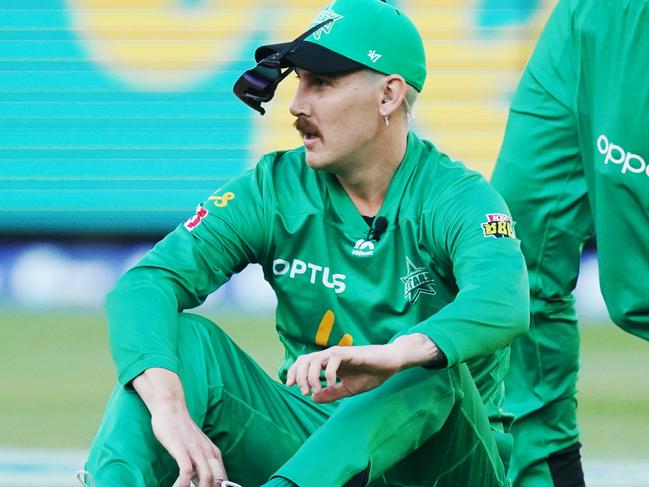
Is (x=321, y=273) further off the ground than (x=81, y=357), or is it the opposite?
(x=321, y=273)

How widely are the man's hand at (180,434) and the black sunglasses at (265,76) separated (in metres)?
0.73

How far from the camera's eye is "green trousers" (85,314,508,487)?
282cm

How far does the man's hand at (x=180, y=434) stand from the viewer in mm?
2871

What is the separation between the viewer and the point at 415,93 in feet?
11.4

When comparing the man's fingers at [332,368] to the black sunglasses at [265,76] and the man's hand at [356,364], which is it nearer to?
the man's hand at [356,364]

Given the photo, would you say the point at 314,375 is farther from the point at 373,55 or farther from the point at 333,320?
the point at 373,55

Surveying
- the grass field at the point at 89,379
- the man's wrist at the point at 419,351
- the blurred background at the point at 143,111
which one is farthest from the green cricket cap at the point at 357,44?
the blurred background at the point at 143,111

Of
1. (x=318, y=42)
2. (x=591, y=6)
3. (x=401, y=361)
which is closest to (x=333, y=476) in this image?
(x=401, y=361)

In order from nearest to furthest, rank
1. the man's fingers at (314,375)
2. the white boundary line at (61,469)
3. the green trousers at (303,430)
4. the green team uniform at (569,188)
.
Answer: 1. the man's fingers at (314,375)
2. the green trousers at (303,430)
3. the green team uniform at (569,188)
4. the white boundary line at (61,469)

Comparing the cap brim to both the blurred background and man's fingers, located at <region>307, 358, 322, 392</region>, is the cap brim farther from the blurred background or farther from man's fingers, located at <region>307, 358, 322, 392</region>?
the blurred background

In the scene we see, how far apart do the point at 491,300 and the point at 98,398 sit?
3.10m

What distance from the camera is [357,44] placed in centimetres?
333

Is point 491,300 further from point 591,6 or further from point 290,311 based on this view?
point 591,6

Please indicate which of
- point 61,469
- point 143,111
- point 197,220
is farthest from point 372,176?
point 143,111
